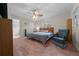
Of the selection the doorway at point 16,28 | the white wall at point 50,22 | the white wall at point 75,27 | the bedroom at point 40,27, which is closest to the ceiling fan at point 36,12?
the bedroom at point 40,27

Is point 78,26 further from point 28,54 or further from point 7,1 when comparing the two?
point 7,1

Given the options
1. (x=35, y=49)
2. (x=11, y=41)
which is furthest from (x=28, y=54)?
(x=11, y=41)

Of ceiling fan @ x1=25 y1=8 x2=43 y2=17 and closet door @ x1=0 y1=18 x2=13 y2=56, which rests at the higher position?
ceiling fan @ x1=25 y1=8 x2=43 y2=17

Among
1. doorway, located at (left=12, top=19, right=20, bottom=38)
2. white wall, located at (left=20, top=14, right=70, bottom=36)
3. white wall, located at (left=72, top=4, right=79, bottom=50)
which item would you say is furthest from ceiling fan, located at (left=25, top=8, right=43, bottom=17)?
white wall, located at (left=72, top=4, right=79, bottom=50)

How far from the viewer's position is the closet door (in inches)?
89.7

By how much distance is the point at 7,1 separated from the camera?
7.63 ft

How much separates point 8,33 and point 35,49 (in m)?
0.54

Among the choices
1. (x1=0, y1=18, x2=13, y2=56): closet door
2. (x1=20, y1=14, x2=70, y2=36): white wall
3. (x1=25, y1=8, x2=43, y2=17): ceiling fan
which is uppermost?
(x1=25, y1=8, x2=43, y2=17): ceiling fan

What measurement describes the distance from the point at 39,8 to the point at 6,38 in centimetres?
76

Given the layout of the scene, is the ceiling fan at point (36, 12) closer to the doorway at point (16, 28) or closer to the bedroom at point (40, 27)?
the bedroom at point (40, 27)

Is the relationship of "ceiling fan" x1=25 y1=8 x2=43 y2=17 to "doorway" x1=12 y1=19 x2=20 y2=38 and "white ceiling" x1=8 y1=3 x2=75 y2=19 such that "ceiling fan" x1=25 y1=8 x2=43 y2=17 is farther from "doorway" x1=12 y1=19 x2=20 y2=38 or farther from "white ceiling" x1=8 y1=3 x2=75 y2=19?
"doorway" x1=12 y1=19 x2=20 y2=38

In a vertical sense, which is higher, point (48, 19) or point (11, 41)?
point (48, 19)

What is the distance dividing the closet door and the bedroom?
7cm

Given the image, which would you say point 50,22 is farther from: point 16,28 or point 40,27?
point 16,28
